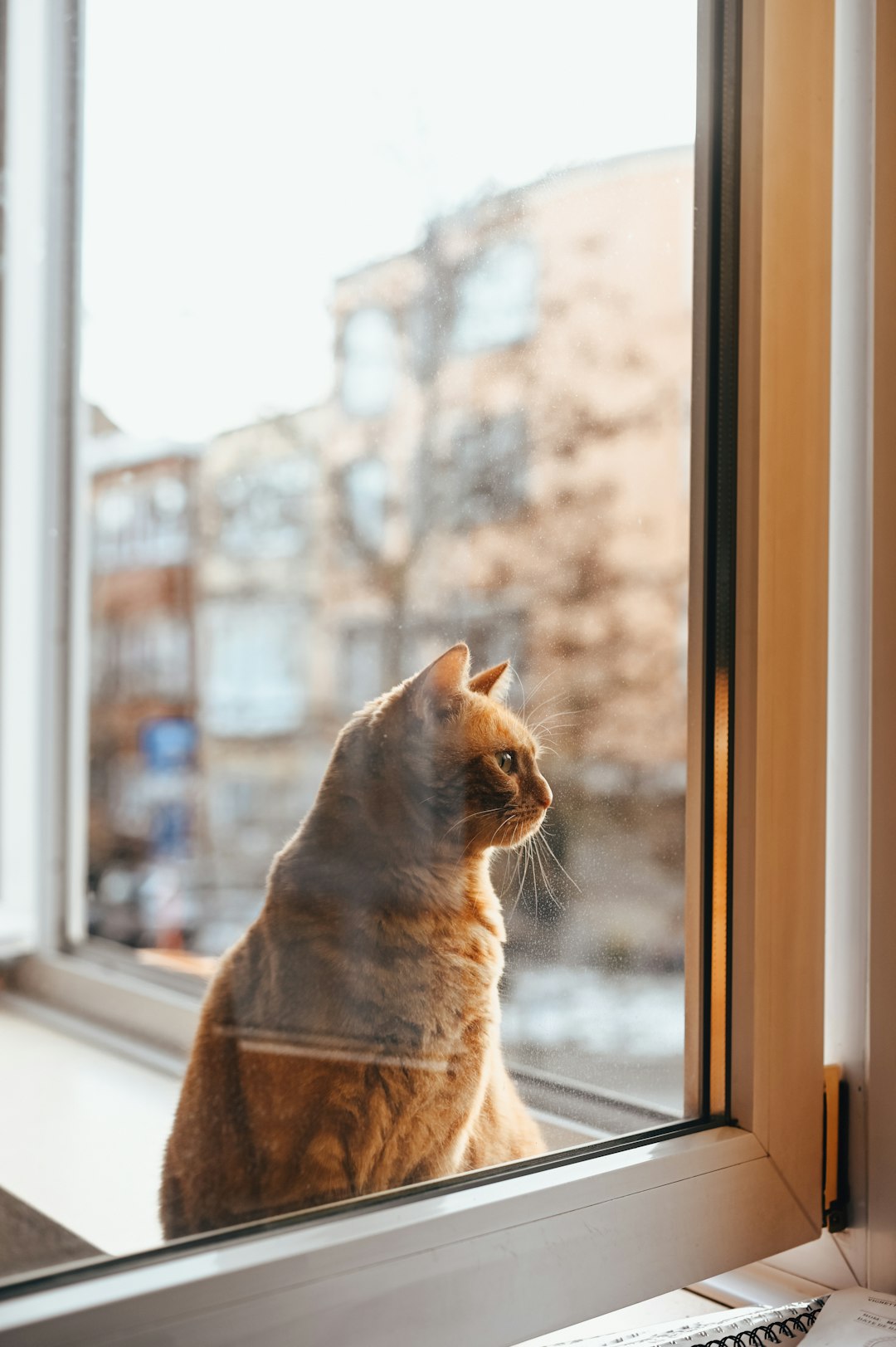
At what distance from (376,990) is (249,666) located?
945 millimetres

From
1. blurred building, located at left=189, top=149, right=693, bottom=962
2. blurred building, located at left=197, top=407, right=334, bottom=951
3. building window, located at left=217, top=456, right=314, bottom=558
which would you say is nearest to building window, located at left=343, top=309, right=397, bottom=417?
blurred building, located at left=189, top=149, right=693, bottom=962

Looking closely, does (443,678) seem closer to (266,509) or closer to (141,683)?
(266,509)

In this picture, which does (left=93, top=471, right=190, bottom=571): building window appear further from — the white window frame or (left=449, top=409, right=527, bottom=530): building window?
(left=449, top=409, right=527, bottom=530): building window

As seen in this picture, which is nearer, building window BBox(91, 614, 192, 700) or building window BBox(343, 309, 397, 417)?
building window BBox(343, 309, 397, 417)

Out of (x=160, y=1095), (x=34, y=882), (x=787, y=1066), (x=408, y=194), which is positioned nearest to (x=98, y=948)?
(x=34, y=882)

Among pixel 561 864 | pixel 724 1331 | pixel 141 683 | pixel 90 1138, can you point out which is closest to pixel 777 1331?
pixel 724 1331

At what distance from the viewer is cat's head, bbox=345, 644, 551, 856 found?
0.59 metres

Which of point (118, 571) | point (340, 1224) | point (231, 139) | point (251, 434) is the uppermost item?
point (231, 139)

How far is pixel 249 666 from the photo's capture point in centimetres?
146

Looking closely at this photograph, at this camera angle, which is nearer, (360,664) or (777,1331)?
(777,1331)

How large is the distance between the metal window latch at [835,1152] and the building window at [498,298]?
0.60m

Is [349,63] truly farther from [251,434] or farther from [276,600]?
[276,600]

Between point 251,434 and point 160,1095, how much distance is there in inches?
32.3

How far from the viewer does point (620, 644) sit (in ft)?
2.51
